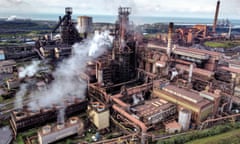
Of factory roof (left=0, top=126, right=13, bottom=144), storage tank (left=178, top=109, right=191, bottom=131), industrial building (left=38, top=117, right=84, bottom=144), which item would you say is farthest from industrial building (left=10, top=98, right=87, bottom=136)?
storage tank (left=178, top=109, right=191, bottom=131)

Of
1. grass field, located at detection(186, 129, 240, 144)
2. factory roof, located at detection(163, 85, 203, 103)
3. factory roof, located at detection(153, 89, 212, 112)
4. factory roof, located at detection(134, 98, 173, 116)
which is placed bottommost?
grass field, located at detection(186, 129, 240, 144)

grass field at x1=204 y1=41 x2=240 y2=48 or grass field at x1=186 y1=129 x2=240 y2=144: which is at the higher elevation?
grass field at x1=204 y1=41 x2=240 y2=48

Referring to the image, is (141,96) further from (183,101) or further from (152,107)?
(183,101)

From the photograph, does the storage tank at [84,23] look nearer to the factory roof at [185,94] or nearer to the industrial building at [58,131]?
the factory roof at [185,94]

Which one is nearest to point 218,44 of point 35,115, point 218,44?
point 218,44

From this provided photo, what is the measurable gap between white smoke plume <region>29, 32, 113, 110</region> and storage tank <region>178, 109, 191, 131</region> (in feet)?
43.8

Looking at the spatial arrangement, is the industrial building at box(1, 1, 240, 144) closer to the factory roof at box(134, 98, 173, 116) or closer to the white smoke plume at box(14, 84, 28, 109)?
the factory roof at box(134, 98, 173, 116)

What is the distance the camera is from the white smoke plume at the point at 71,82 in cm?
2372

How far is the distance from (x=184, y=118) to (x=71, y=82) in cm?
1752

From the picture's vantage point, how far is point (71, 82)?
29219mm

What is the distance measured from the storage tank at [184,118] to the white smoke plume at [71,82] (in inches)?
526

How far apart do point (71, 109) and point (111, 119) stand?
17.3 ft

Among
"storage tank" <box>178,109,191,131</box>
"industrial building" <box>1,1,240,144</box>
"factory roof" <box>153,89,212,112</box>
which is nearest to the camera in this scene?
"industrial building" <box>1,1,240,144</box>

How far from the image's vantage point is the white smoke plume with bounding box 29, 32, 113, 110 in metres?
23.7
